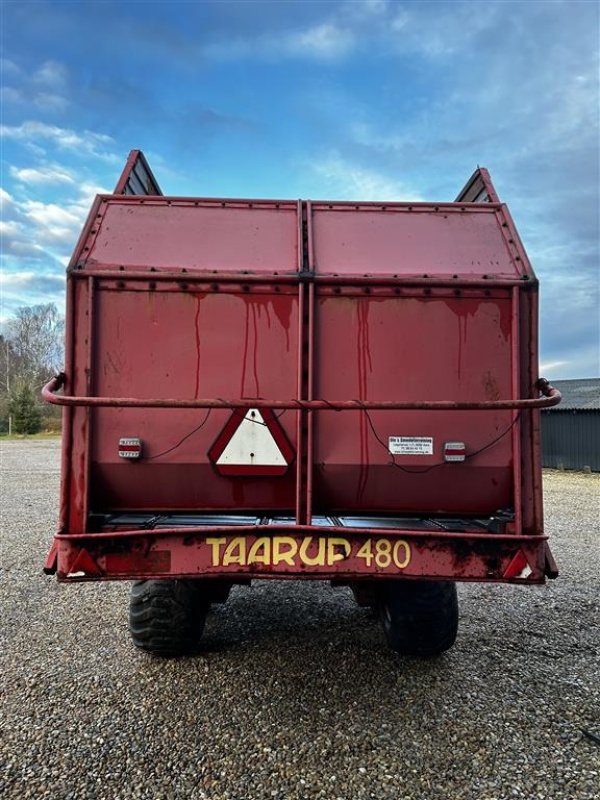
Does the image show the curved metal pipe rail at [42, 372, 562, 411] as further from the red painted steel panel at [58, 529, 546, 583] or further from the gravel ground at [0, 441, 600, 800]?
the gravel ground at [0, 441, 600, 800]

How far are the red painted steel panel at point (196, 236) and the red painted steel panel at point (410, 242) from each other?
0.22m

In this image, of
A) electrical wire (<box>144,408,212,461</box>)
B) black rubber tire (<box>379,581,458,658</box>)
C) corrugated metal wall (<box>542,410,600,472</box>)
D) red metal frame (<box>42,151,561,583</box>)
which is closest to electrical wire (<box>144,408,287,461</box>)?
electrical wire (<box>144,408,212,461</box>)

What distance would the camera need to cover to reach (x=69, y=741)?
111 inches

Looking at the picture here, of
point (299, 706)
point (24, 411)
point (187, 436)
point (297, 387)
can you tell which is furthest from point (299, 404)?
point (24, 411)

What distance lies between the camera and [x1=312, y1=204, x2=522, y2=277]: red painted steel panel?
10.2 feet

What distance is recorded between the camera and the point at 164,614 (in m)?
3.58

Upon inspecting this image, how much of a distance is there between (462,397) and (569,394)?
24.7 meters

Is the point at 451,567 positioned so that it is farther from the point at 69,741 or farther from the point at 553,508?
the point at 553,508

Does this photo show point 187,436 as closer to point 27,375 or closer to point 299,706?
point 299,706

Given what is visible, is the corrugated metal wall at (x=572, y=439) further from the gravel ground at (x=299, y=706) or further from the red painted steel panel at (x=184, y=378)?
the red painted steel panel at (x=184, y=378)

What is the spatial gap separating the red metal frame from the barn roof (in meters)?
18.2

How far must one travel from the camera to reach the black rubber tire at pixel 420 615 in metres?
3.59

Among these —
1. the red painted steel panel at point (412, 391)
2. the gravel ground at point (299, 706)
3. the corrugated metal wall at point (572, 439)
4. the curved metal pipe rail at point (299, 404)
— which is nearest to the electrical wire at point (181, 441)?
the curved metal pipe rail at point (299, 404)

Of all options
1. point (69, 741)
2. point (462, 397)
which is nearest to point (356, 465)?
point (462, 397)
